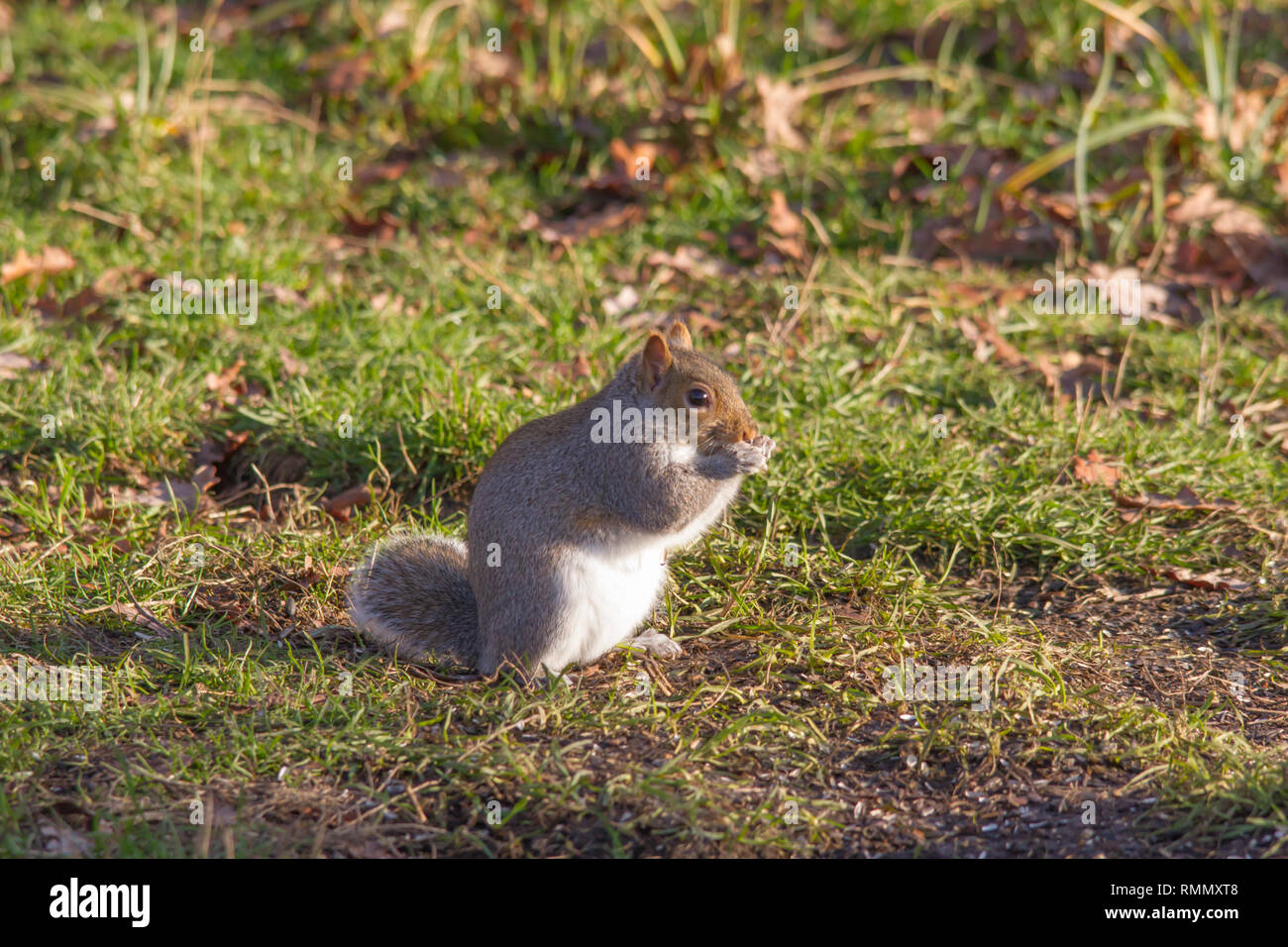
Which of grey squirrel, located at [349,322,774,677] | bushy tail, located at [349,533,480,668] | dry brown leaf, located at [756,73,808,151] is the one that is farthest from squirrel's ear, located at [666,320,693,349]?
dry brown leaf, located at [756,73,808,151]

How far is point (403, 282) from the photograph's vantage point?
5.15m

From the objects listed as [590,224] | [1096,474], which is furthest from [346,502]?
[1096,474]

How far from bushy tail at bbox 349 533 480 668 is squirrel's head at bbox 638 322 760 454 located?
696 mm

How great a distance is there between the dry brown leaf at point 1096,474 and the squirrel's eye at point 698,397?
54.2 inches

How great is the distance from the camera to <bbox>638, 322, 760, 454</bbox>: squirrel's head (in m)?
3.26

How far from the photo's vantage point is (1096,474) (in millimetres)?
4012

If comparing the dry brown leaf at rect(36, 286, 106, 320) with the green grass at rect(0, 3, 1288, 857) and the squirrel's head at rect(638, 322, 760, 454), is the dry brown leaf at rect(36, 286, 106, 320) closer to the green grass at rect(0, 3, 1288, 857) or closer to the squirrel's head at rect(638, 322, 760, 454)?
the green grass at rect(0, 3, 1288, 857)

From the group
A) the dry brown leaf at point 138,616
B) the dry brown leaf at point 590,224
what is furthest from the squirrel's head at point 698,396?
the dry brown leaf at point 590,224

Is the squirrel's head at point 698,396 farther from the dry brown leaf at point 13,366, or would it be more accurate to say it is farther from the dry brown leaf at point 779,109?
the dry brown leaf at point 779,109

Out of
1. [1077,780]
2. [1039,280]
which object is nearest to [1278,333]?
[1039,280]

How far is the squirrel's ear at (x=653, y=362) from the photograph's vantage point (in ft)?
10.5

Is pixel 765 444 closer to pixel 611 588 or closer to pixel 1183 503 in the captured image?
pixel 611 588
